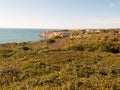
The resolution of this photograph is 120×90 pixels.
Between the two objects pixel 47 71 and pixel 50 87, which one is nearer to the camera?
pixel 50 87

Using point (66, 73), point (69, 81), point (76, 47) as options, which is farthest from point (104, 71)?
point (76, 47)

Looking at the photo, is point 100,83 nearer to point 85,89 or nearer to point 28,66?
point 85,89

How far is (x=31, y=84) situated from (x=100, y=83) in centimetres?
524

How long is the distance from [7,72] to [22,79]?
2458 millimetres

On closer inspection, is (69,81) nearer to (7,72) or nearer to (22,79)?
(22,79)

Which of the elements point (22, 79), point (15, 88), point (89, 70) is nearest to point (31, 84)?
point (15, 88)

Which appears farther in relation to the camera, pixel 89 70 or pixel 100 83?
pixel 89 70

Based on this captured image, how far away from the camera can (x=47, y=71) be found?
21156 mm

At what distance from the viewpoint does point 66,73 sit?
19375 millimetres

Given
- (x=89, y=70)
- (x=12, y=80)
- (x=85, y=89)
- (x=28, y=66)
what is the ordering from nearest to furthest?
Result: (x=85, y=89)
(x=12, y=80)
(x=89, y=70)
(x=28, y=66)

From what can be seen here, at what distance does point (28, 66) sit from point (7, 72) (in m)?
2.93

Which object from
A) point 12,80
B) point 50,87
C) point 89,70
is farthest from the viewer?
point 89,70

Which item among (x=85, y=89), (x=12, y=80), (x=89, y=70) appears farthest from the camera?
(x=89, y=70)

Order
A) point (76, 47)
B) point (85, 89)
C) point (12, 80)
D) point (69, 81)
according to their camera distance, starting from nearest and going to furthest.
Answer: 1. point (85, 89)
2. point (69, 81)
3. point (12, 80)
4. point (76, 47)
